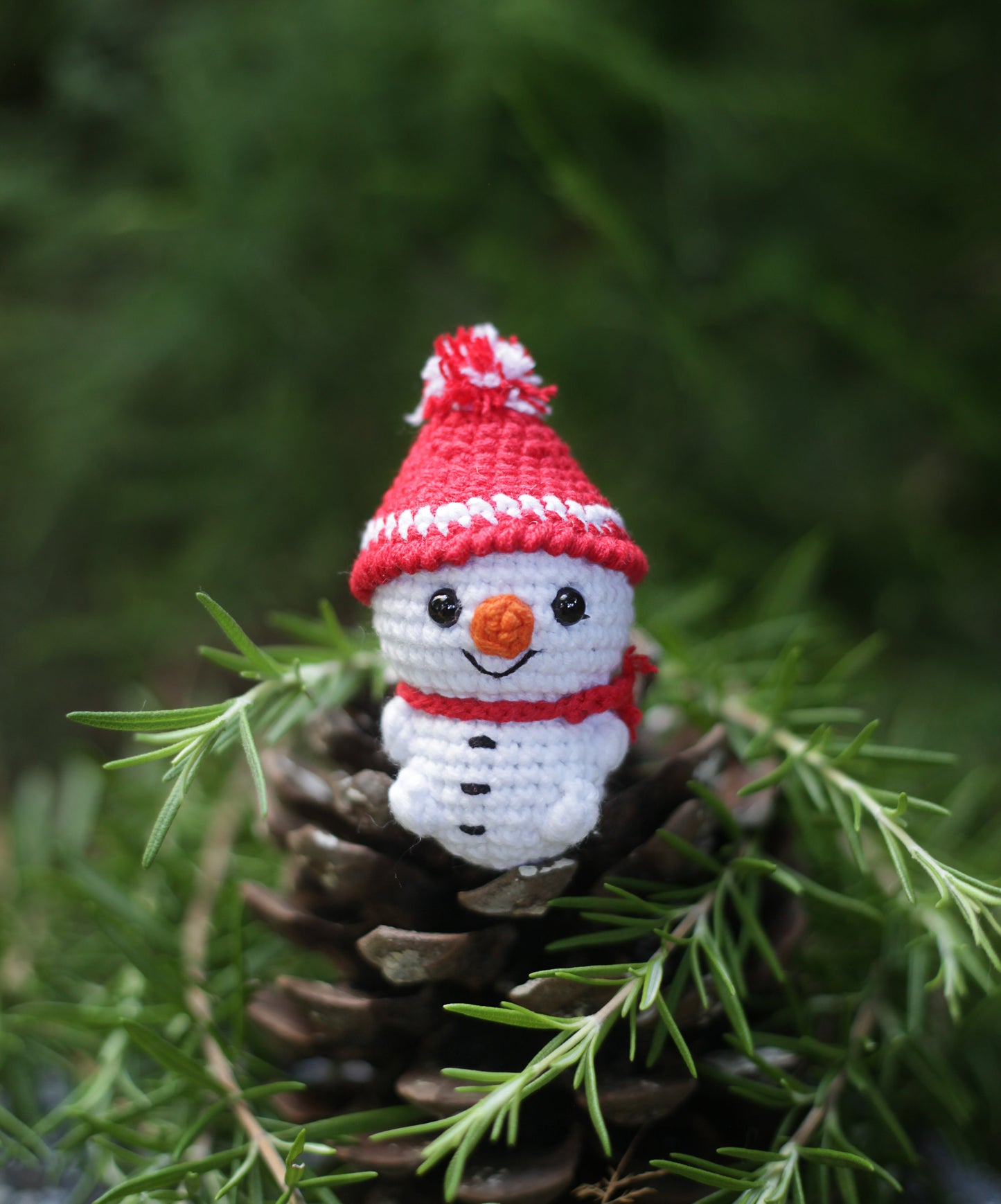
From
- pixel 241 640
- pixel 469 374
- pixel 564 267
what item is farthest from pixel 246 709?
pixel 564 267

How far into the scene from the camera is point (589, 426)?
647 millimetres

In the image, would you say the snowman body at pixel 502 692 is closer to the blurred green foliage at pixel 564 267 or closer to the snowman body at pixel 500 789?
the snowman body at pixel 500 789

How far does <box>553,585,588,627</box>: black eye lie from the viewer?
0.30 meters

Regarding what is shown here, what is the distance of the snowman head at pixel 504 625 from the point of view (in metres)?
0.30

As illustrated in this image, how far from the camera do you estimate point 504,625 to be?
291 millimetres

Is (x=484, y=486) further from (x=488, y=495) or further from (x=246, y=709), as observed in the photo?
(x=246, y=709)

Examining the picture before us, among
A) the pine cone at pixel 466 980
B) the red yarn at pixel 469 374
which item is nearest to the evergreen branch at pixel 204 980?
the pine cone at pixel 466 980

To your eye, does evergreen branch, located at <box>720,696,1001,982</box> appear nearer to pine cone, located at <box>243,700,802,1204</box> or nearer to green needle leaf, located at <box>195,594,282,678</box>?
pine cone, located at <box>243,700,802,1204</box>

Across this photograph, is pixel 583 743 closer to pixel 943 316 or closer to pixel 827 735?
pixel 827 735

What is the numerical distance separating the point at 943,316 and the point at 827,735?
17.0 inches

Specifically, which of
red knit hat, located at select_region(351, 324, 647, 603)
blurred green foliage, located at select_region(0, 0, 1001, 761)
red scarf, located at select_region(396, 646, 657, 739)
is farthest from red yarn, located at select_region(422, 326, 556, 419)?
blurred green foliage, located at select_region(0, 0, 1001, 761)

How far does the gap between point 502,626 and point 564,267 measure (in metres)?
0.45

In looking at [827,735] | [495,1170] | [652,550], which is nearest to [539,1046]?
[495,1170]

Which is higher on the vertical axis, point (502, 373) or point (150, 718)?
point (502, 373)
